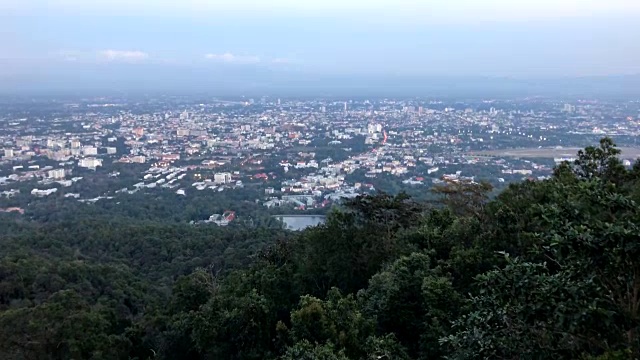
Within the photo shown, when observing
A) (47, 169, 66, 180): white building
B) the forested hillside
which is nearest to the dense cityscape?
(47, 169, 66, 180): white building

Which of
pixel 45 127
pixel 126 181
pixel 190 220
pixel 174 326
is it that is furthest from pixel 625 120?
pixel 45 127

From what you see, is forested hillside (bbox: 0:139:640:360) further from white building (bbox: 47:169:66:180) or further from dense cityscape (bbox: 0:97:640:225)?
white building (bbox: 47:169:66:180)

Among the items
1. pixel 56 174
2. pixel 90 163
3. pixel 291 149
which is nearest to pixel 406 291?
pixel 56 174

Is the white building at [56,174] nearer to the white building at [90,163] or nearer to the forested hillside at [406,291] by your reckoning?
the white building at [90,163]

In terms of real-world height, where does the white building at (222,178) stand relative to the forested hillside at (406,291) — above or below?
below

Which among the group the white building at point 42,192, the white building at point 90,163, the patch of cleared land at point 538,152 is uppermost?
the patch of cleared land at point 538,152

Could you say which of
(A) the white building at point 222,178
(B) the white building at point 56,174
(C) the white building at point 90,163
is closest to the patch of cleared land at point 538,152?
(A) the white building at point 222,178

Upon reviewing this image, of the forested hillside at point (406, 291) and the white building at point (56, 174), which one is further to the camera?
the white building at point (56, 174)

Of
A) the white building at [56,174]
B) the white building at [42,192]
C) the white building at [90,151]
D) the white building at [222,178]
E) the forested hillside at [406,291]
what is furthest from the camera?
the white building at [90,151]

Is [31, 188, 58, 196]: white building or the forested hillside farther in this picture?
[31, 188, 58, 196]: white building
